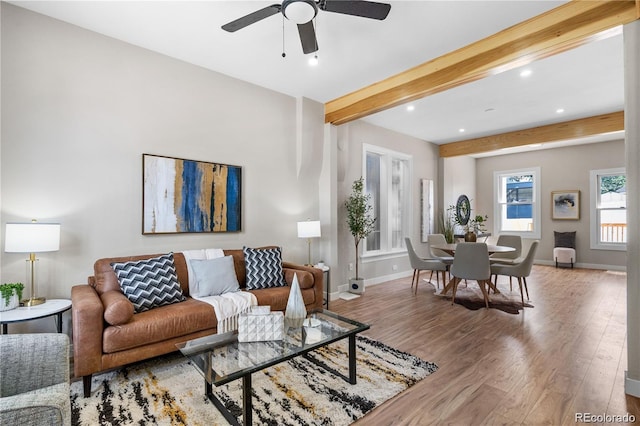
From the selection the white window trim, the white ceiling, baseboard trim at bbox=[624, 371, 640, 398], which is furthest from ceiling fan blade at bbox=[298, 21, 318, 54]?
baseboard trim at bbox=[624, 371, 640, 398]

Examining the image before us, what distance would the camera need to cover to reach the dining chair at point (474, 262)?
426 centimetres

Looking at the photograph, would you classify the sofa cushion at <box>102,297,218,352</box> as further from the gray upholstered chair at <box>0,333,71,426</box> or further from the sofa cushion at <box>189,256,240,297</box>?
the gray upholstered chair at <box>0,333,71,426</box>

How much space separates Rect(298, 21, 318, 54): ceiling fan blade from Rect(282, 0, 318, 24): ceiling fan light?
11cm

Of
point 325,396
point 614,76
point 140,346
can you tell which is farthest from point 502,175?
point 140,346

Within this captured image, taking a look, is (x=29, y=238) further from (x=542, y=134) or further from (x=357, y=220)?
(x=542, y=134)

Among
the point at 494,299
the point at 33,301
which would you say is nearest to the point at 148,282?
the point at 33,301

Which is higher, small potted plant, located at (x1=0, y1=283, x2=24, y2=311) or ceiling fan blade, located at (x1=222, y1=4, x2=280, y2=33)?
ceiling fan blade, located at (x1=222, y1=4, x2=280, y2=33)

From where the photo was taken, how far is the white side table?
7.16ft

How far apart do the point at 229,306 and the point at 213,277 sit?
440 mm

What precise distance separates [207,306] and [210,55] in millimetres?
2669

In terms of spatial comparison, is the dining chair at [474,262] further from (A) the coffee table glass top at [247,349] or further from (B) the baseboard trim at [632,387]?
(A) the coffee table glass top at [247,349]

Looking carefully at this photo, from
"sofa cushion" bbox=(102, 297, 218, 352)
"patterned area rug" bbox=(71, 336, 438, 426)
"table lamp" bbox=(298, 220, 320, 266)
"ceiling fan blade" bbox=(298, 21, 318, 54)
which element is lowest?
"patterned area rug" bbox=(71, 336, 438, 426)

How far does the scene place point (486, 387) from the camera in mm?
2311

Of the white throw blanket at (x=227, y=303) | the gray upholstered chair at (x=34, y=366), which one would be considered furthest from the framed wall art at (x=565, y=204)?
the gray upholstered chair at (x=34, y=366)
